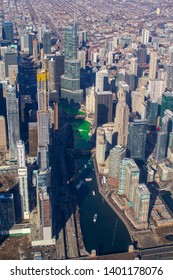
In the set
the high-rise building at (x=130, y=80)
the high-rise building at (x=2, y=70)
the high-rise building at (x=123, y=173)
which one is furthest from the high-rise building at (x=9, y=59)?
the high-rise building at (x=123, y=173)

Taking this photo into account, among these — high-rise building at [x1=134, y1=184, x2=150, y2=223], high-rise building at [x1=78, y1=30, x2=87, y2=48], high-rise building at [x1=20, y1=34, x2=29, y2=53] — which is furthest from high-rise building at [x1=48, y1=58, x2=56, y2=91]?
high-rise building at [x1=134, y1=184, x2=150, y2=223]

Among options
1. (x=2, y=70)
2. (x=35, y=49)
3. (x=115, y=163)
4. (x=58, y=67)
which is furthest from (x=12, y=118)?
(x=35, y=49)

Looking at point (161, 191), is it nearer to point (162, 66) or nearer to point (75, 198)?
point (75, 198)

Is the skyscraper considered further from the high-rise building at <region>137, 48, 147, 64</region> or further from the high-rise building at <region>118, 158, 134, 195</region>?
the high-rise building at <region>118, 158, 134, 195</region>

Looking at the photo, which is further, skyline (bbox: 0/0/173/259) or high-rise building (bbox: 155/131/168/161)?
high-rise building (bbox: 155/131/168/161)

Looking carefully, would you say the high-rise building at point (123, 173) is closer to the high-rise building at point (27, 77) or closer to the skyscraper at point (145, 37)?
the high-rise building at point (27, 77)

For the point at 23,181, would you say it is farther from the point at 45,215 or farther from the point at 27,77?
the point at 27,77

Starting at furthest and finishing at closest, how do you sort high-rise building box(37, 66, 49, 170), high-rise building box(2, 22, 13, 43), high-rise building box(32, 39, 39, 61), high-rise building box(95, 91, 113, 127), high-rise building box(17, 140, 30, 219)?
high-rise building box(2, 22, 13, 43) < high-rise building box(32, 39, 39, 61) < high-rise building box(95, 91, 113, 127) < high-rise building box(37, 66, 49, 170) < high-rise building box(17, 140, 30, 219)
